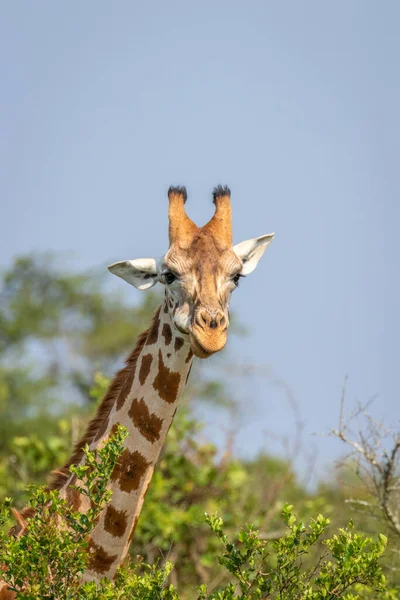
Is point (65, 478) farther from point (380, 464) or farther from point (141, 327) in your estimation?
point (141, 327)

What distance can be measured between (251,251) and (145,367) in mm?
1039

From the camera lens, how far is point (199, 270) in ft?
18.8

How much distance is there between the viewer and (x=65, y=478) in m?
5.88

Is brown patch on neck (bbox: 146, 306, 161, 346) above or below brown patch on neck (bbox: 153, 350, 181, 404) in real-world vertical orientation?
above

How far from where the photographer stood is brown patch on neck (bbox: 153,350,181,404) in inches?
226

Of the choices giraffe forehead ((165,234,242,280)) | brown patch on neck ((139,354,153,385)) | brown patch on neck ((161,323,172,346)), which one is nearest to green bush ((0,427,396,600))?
brown patch on neck ((139,354,153,385))

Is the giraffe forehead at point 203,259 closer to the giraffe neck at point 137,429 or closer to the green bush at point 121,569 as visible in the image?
the giraffe neck at point 137,429

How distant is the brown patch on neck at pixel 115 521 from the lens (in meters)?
5.50

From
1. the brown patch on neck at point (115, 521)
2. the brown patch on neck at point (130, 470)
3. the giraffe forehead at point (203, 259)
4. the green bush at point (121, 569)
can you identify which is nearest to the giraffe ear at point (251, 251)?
the giraffe forehead at point (203, 259)

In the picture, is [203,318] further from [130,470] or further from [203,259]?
[130,470]

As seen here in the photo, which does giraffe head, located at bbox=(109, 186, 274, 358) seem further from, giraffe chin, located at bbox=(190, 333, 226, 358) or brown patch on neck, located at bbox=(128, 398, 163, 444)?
brown patch on neck, located at bbox=(128, 398, 163, 444)

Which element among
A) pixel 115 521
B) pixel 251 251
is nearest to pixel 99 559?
pixel 115 521

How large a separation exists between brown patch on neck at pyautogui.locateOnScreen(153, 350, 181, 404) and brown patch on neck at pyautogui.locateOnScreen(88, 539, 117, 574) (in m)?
0.84

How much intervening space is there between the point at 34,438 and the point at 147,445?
587 centimetres
